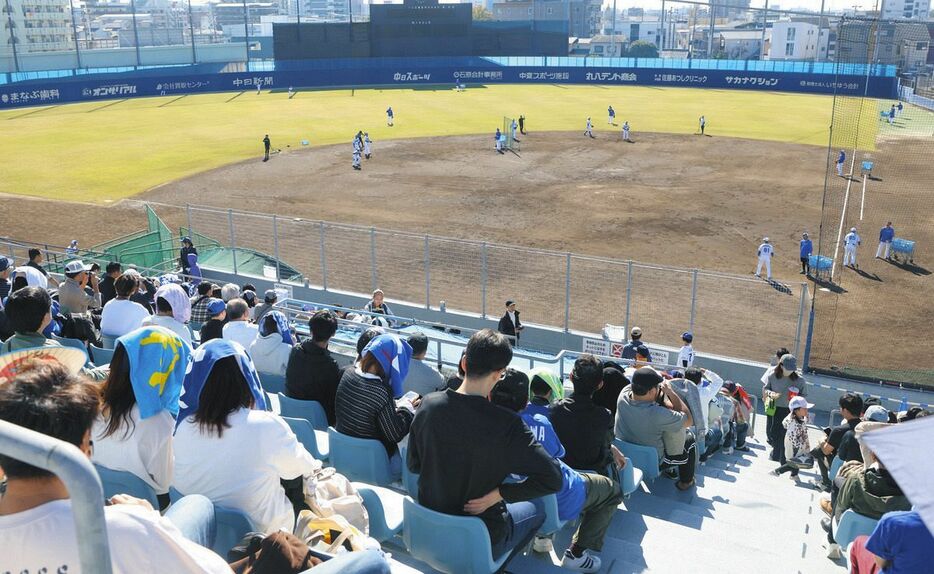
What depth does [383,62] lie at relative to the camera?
2953 inches

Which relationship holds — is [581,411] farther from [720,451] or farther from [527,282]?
[527,282]

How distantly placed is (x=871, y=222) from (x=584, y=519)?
2784 centimetres

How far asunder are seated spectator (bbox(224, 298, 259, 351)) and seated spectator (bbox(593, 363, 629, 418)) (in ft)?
12.6

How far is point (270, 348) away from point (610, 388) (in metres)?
3.68

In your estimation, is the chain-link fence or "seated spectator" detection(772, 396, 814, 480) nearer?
"seated spectator" detection(772, 396, 814, 480)

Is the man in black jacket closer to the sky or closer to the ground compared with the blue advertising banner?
closer to the ground

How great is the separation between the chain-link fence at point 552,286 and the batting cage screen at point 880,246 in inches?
54.7

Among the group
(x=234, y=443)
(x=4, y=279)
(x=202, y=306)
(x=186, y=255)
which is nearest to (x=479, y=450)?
(x=234, y=443)

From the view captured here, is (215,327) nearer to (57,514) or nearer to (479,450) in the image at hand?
(479,450)

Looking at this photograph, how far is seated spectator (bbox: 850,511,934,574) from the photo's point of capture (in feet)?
14.3

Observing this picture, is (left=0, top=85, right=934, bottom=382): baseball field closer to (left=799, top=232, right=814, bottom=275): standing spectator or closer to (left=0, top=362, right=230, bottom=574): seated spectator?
(left=799, top=232, right=814, bottom=275): standing spectator

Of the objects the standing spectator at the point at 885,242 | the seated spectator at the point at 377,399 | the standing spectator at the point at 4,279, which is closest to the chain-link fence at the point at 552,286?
the standing spectator at the point at 885,242

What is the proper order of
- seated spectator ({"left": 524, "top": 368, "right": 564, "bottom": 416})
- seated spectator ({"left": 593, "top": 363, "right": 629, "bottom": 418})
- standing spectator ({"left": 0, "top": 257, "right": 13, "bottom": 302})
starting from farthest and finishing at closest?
standing spectator ({"left": 0, "top": 257, "right": 13, "bottom": 302}), seated spectator ({"left": 593, "top": 363, "right": 629, "bottom": 418}), seated spectator ({"left": 524, "top": 368, "right": 564, "bottom": 416})

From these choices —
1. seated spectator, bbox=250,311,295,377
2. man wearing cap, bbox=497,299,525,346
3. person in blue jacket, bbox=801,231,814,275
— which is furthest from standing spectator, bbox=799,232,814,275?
seated spectator, bbox=250,311,295,377
